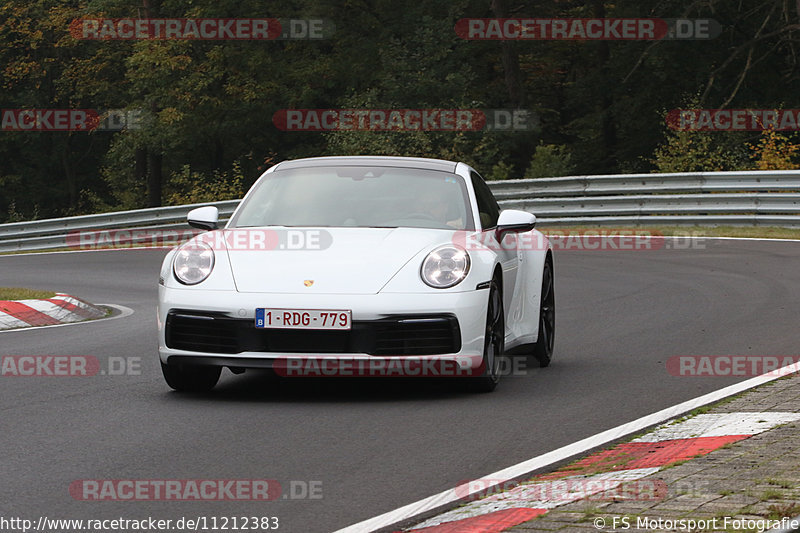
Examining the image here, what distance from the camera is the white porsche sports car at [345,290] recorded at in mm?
7777

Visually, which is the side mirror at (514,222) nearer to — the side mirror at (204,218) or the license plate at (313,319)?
the license plate at (313,319)

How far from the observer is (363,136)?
1444 inches

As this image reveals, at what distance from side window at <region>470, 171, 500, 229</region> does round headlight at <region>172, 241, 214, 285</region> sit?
190 cm

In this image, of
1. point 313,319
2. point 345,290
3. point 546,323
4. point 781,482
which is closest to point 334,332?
point 313,319

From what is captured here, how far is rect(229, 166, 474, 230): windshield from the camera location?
8.84 meters

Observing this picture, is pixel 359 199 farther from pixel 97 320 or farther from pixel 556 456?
pixel 97 320

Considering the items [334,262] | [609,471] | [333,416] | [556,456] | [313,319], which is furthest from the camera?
[334,262]

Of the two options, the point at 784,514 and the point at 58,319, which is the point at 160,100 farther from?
the point at 784,514

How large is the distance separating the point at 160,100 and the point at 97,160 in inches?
694

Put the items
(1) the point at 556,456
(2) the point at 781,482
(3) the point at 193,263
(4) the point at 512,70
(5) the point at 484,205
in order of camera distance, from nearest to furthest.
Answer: (2) the point at 781,482
(1) the point at 556,456
(3) the point at 193,263
(5) the point at 484,205
(4) the point at 512,70

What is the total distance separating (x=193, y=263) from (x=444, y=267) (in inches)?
60.0

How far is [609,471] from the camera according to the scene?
565 centimetres

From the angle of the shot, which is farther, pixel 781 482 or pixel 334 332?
pixel 334 332

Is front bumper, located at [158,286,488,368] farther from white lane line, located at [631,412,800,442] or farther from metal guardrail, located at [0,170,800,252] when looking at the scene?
metal guardrail, located at [0,170,800,252]
